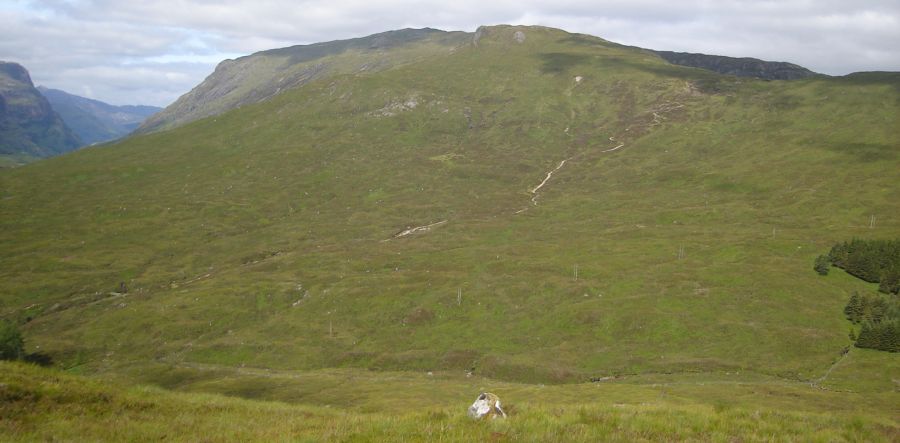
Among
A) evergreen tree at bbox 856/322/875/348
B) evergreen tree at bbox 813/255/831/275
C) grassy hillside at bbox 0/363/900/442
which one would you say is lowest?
evergreen tree at bbox 856/322/875/348

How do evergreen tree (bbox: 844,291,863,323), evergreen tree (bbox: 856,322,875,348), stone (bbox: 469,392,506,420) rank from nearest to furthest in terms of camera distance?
1. stone (bbox: 469,392,506,420)
2. evergreen tree (bbox: 856,322,875,348)
3. evergreen tree (bbox: 844,291,863,323)

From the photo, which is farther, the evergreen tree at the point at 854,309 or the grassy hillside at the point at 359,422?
the evergreen tree at the point at 854,309

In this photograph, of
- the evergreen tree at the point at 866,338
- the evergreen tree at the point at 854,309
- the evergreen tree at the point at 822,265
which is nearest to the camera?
the evergreen tree at the point at 866,338

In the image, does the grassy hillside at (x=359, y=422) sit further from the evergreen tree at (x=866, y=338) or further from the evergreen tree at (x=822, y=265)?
the evergreen tree at (x=822, y=265)

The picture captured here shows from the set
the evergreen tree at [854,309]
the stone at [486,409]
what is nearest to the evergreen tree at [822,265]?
the evergreen tree at [854,309]

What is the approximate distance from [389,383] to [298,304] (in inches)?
2373

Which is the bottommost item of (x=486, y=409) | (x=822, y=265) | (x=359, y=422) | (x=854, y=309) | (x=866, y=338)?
(x=866, y=338)

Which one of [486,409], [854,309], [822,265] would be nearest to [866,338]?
[854,309]

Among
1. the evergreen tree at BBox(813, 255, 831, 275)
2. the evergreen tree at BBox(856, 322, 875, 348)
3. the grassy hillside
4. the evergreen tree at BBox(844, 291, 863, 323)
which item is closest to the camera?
the grassy hillside

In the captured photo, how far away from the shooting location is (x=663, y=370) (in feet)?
336

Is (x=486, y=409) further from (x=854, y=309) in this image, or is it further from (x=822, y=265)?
(x=822, y=265)

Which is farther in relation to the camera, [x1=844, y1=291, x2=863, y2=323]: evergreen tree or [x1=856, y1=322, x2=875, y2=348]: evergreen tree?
[x1=844, y1=291, x2=863, y2=323]: evergreen tree

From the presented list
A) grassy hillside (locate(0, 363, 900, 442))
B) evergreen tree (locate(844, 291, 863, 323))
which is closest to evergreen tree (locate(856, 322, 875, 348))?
evergreen tree (locate(844, 291, 863, 323))

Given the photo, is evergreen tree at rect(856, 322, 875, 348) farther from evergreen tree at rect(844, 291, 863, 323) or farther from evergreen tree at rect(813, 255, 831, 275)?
evergreen tree at rect(813, 255, 831, 275)
